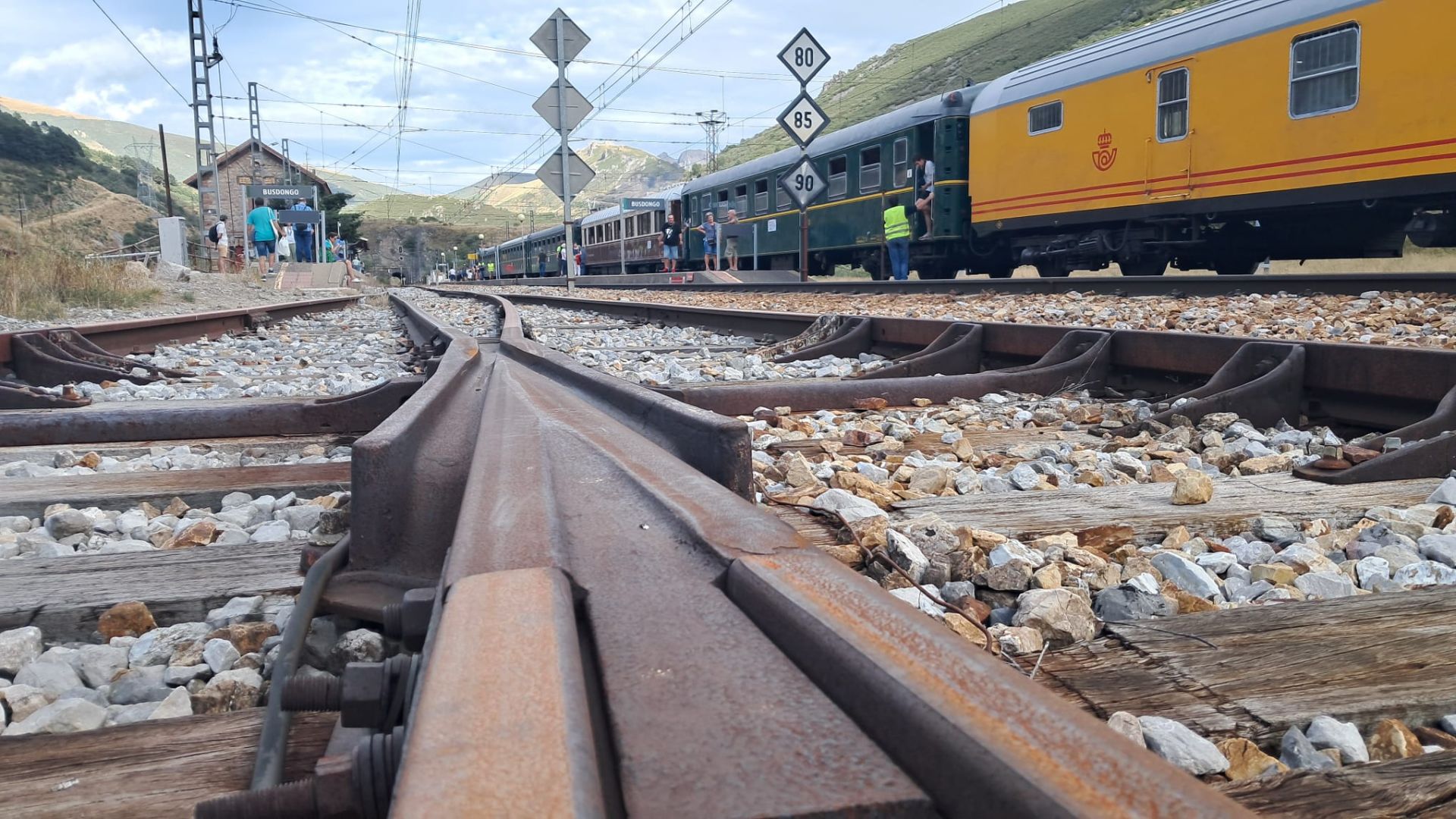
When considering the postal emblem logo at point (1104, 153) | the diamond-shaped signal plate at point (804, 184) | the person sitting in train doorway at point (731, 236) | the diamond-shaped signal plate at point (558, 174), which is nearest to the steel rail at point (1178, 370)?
the postal emblem logo at point (1104, 153)

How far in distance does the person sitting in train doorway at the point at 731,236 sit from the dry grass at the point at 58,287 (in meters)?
11.2

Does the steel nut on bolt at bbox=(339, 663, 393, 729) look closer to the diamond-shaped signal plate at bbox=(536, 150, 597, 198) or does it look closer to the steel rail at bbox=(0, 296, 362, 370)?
the steel rail at bbox=(0, 296, 362, 370)

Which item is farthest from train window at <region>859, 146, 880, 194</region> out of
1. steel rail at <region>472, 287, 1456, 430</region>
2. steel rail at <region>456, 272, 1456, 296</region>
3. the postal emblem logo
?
steel rail at <region>472, 287, 1456, 430</region>

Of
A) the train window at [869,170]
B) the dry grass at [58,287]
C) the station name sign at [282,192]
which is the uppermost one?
the station name sign at [282,192]

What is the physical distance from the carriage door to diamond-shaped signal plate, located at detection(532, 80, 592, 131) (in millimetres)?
9957

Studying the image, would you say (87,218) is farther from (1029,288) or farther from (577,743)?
(577,743)

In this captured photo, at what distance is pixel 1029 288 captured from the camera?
33.8 ft

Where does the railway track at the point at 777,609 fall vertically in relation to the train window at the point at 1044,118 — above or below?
below

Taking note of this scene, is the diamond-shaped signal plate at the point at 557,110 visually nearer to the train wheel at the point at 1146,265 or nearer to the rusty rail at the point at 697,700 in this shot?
the train wheel at the point at 1146,265

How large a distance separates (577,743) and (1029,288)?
1022 centimetres

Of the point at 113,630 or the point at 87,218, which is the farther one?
the point at 87,218

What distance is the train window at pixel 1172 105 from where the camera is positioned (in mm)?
10867

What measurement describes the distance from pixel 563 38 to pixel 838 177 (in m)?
5.34

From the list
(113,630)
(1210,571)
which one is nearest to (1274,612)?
(1210,571)
